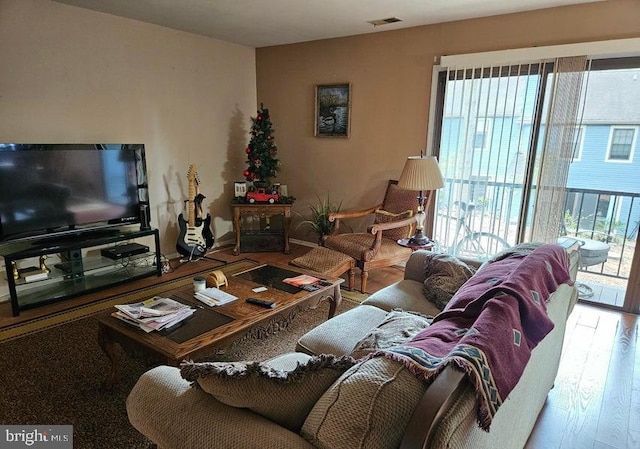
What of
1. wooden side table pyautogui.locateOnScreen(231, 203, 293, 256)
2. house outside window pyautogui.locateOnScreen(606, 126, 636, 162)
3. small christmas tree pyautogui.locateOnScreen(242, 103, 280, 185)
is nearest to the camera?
house outside window pyautogui.locateOnScreen(606, 126, 636, 162)

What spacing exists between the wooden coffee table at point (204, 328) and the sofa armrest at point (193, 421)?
52cm

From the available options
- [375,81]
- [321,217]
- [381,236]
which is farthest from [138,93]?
[381,236]

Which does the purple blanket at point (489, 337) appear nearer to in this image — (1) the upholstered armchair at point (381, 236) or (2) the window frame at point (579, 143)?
(1) the upholstered armchair at point (381, 236)

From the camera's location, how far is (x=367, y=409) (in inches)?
32.7

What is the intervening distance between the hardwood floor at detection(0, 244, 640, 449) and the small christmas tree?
2.22 metres

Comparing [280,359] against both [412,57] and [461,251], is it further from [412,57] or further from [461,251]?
[412,57]

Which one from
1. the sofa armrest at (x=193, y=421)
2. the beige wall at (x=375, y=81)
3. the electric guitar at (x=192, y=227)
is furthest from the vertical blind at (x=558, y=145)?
the electric guitar at (x=192, y=227)

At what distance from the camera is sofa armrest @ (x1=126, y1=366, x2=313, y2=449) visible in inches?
36.9

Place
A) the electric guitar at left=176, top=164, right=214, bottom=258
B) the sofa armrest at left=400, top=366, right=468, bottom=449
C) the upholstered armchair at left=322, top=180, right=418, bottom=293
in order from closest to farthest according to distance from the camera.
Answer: the sofa armrest at left=400, top=366, right=468, bottom=449
the upholstered armchair at left=322, top=180, right=418, bottom=293
the electric guitar at left=176, top=164, right=214, bottom=258

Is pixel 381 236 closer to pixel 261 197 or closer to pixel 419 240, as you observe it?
pixel 419 240

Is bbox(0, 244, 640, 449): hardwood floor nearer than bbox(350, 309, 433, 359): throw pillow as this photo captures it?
No

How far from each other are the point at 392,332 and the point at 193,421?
945 mm

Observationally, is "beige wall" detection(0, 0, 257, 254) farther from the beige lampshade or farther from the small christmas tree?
the beige lampshade

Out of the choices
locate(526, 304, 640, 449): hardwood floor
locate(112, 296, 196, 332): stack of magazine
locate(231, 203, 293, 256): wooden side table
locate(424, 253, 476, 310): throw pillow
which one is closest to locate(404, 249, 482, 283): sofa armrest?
locate(424, 253, 476, 310): throw pillow
